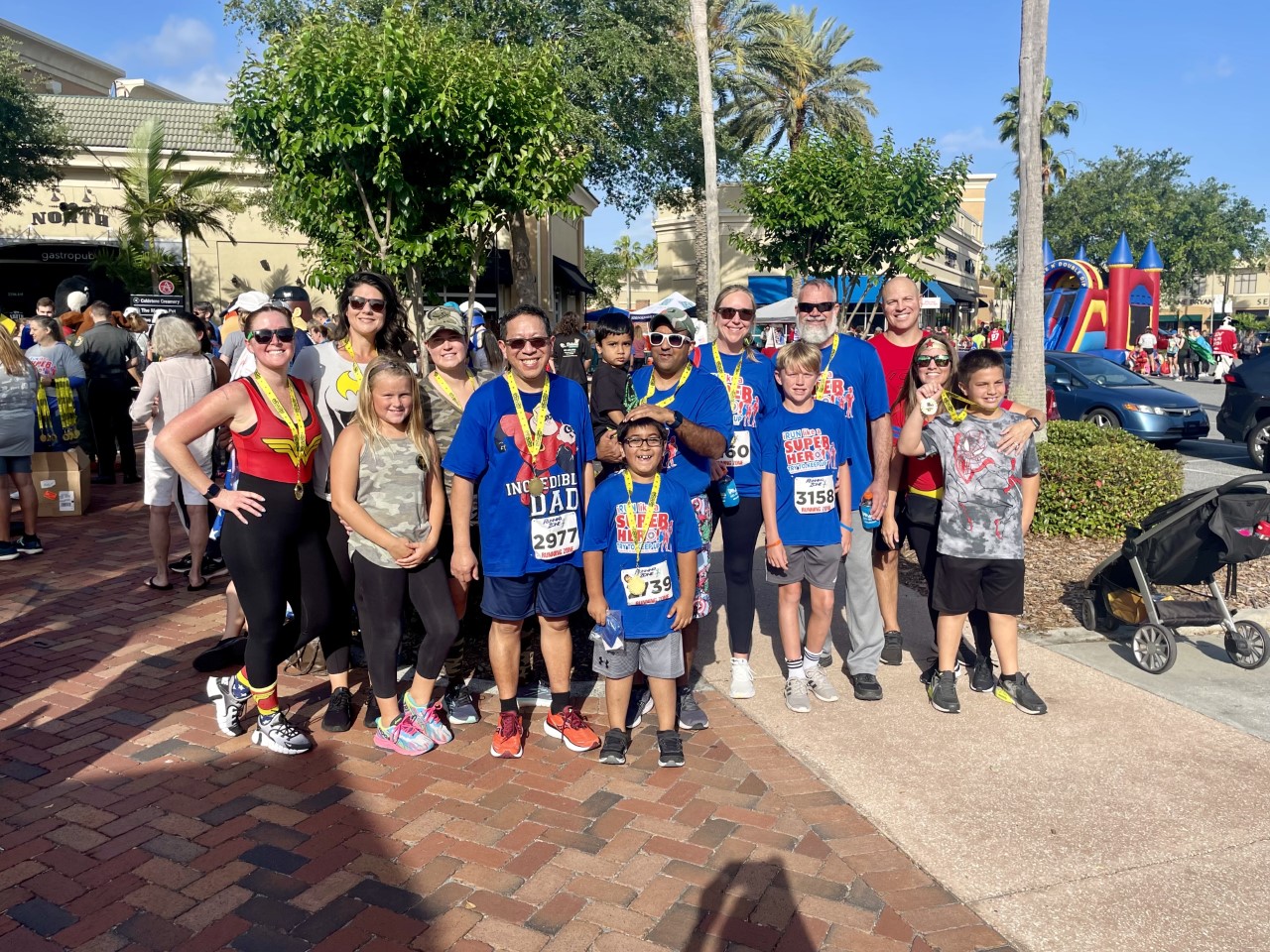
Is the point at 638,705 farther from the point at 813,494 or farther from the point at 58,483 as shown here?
the point at 58,483

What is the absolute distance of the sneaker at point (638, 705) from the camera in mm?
4254

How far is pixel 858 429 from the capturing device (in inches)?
176

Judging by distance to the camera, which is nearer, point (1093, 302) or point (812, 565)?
point (812, 565)

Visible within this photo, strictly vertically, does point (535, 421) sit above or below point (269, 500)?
above

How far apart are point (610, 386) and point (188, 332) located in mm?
2880

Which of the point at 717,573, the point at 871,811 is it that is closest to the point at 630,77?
the point at 717,573

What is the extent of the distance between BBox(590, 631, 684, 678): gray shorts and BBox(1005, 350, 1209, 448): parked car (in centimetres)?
1071

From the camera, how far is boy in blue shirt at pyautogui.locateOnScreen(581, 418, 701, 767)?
12.2ft

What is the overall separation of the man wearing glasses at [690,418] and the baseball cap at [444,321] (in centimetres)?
85

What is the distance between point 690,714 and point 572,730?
57cm

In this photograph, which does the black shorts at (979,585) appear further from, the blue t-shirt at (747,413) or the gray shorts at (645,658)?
the gray shorts at (645,658)

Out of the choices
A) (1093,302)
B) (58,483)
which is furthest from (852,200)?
(58,483)

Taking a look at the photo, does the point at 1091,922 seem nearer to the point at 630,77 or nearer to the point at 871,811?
the point at 871,811

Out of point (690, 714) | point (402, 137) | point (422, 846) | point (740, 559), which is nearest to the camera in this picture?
point (422, 846)
